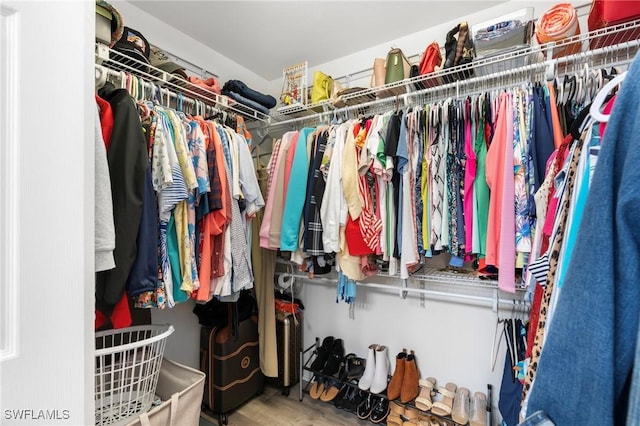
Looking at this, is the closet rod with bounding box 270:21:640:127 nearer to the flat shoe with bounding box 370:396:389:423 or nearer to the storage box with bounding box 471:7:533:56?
the storage box with bounding box 471:7:533:56

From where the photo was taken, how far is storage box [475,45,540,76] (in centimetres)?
129

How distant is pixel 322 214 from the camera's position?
1497mm

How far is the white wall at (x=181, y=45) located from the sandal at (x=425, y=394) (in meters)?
2.40

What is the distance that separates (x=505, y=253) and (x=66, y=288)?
4.27 feet

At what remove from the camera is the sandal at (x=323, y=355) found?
1896mm

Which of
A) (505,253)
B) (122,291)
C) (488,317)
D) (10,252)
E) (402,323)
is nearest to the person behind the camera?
(10,252)

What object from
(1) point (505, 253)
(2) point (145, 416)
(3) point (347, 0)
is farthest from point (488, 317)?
(3) point (347, 0)

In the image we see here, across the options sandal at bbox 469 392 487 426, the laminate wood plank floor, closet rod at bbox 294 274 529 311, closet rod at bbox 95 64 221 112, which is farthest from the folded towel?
sandal at bbox 469 392 487 426

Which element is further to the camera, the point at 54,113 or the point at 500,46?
the point at 500,46

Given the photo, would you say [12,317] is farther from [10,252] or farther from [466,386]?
[466,386]

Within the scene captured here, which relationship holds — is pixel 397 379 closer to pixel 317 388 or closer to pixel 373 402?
pixel 373 402

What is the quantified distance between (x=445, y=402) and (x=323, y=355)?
29.7 inches

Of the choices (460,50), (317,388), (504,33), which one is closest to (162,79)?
(460,50)

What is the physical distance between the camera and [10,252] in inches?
17.6
